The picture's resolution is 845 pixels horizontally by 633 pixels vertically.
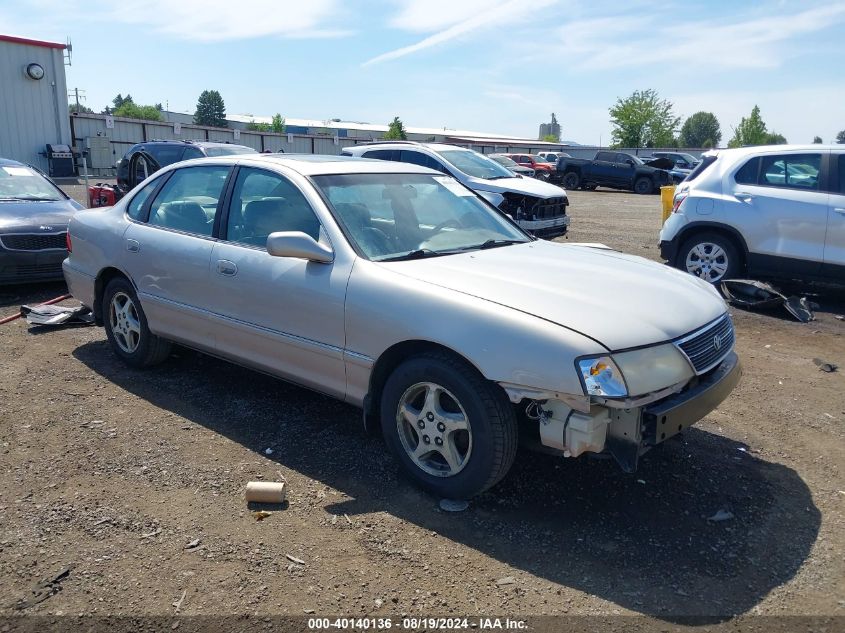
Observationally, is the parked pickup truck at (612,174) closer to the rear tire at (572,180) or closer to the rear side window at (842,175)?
the rear tire at (572,180)

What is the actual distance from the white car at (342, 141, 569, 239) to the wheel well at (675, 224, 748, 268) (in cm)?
325

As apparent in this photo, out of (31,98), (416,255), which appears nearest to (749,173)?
(416,255)

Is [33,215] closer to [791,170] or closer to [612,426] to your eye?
[612,426]

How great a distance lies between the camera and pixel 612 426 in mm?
3236

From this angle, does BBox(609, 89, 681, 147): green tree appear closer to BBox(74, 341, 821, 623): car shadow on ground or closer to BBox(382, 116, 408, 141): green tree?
BBox(382, 116, 408, 141): green tree

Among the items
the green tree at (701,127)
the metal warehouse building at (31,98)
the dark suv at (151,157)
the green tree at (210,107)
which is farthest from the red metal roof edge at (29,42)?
the green tree at (701,127)

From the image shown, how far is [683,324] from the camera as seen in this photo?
11.4 feet

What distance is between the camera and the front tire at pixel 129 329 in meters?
5.34

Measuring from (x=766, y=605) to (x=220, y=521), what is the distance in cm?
244

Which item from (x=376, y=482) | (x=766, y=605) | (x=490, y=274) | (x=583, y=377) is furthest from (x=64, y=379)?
A: (x=766, y=605)

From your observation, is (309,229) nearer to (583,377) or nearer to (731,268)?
(583,377)

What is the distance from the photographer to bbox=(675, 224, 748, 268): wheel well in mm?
8281

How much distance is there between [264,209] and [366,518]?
2.10 meters

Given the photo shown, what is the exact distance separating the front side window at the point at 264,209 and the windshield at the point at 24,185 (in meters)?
5.37
